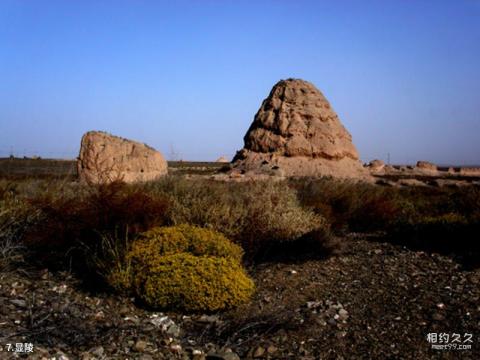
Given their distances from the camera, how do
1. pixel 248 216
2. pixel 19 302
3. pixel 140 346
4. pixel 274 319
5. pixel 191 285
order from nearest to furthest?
pixel 140 346, pixel 274 319, pixel 19 302, pixel 191 285, pixel 248 216

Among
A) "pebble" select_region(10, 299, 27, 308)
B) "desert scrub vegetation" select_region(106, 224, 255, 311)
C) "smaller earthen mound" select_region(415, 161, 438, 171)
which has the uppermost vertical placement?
"smaller earthen mound" select_region(415, 161, 438, 171)

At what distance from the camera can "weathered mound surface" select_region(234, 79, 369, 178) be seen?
23.0 meters

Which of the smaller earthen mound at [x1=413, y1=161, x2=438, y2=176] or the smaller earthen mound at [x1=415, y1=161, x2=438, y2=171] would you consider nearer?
the smaller earthen mound at [x1=413, y1=161, x2=438, y2=176]

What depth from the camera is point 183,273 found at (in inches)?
207

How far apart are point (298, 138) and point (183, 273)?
18.9 m

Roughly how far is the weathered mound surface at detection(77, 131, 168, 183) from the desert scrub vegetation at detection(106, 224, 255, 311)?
9078 mm

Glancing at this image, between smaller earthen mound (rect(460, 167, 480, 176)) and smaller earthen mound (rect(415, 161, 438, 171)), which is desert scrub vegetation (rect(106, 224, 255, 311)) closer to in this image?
smaller earthen mound (rect(415, 161, 438, 171))

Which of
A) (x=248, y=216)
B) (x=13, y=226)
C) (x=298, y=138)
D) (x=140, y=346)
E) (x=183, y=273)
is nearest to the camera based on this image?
(x=140, y=346)

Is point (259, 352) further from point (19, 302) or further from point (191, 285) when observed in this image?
point (19, 302)

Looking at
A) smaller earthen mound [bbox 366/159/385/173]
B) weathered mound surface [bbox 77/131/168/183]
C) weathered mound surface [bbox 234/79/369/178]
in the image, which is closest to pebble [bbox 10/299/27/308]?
weathered mound surface [bbox 77/131/168/183]

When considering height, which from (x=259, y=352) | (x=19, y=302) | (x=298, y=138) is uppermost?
(x=298, y=138)

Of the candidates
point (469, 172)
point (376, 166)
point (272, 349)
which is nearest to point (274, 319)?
point (272, 349)

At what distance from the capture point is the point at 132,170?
631 inches

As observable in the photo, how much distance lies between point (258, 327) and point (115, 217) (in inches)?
105
